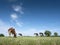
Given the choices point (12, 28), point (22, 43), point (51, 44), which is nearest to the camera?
point (22, 43)

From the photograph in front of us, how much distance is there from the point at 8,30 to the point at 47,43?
12.7 m

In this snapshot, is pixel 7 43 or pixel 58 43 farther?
pixel 58 43

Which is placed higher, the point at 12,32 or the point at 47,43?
the point at 12,32

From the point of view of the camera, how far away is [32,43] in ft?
42.1

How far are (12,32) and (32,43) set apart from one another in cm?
1261

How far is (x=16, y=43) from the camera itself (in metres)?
12.5

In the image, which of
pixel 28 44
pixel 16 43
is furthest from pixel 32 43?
pixel 16 43

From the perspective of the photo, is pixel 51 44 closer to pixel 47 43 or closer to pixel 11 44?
pixel 47 43

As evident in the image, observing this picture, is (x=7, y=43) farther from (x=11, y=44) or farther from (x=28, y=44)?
(x=28, y=44)

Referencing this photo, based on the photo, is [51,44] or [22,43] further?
[51,44]

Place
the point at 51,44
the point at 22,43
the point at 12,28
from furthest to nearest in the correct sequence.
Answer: the point at 12,28, the point at 51,44, the point at 22,43

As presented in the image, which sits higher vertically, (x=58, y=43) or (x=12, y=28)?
(x=12, y=28)

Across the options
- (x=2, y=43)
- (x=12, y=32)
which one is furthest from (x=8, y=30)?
(x=2, y=43)

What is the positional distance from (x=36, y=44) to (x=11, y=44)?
6.67 feet
